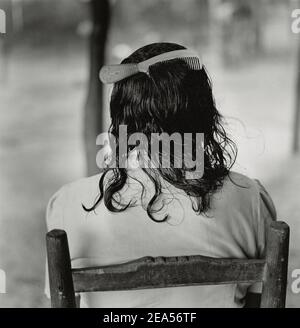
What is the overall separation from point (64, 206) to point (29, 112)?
2.65 feet

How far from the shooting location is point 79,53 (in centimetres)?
153

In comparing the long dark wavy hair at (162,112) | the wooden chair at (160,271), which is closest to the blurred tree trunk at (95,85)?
the long dark wavy hair at (162,112)

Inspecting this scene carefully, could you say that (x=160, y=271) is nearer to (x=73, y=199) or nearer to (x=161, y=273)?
(x=161, y=273)

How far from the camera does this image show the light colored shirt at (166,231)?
842 millimetres

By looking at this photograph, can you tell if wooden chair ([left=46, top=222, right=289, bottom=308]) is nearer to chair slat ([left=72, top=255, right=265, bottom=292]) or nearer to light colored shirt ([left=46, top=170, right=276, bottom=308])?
chair slat ([left=72, top=255, right=265, bottom=292])

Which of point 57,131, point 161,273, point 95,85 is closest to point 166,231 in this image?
point 161,273

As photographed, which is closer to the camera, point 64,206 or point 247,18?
point 64,206

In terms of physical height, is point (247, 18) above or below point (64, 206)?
above

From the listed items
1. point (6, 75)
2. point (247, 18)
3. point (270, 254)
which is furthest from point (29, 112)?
point (270, 254)

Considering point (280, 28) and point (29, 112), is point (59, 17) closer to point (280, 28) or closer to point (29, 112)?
point (29, 112)

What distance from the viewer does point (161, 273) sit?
72 cm

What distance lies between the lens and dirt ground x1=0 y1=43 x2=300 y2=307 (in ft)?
5.04

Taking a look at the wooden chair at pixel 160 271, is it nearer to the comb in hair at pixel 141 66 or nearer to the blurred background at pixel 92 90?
the comb in hair at pixel 141 66

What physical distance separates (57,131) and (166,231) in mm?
897
